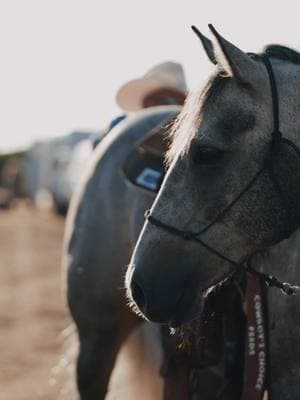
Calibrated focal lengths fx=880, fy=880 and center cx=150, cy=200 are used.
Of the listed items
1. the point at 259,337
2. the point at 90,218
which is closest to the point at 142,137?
the point at 90,218

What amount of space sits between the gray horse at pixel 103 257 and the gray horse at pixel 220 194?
1.75m

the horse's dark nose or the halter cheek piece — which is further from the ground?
the halter cheek piece

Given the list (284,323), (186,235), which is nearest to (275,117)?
(186,235)

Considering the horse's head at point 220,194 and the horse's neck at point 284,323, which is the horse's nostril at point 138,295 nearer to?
the horse's head at point 220,194

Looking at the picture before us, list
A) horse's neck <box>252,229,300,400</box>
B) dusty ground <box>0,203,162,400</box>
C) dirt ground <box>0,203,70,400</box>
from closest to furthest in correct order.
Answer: horse's neck <box>252,229,300,400</box> < dusty ground <box>0,203,162,400</box> < dirt ground <box>0,203,70,400</box>

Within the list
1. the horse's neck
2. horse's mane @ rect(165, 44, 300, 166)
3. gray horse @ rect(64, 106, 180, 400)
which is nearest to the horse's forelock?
horse's mane @ rect(165, 44, 300, 166)

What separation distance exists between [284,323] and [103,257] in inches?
65.0

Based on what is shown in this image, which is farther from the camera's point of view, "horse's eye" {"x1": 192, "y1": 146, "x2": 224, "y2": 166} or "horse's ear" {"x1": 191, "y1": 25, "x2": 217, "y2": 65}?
"horse's ear" {"x1": 191, "y1": 25, "x2": 217, "y2": 65}

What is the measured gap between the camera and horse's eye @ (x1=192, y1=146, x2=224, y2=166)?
118 inches

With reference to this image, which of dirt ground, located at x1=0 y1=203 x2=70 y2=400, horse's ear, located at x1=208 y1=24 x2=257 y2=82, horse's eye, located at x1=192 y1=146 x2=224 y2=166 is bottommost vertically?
dirt ground, located at x1=0 y1=203 x2=70 y2=400

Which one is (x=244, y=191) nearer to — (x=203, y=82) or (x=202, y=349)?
(x=203, y=82)

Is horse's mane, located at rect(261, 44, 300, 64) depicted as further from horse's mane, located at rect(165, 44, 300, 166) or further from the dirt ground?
the dirt ground

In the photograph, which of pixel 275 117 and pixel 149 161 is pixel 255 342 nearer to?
pixel 275 117

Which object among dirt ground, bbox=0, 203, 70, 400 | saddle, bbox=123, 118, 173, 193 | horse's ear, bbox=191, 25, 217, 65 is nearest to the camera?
horse's ear, bbox=191, 25, 217, 65
